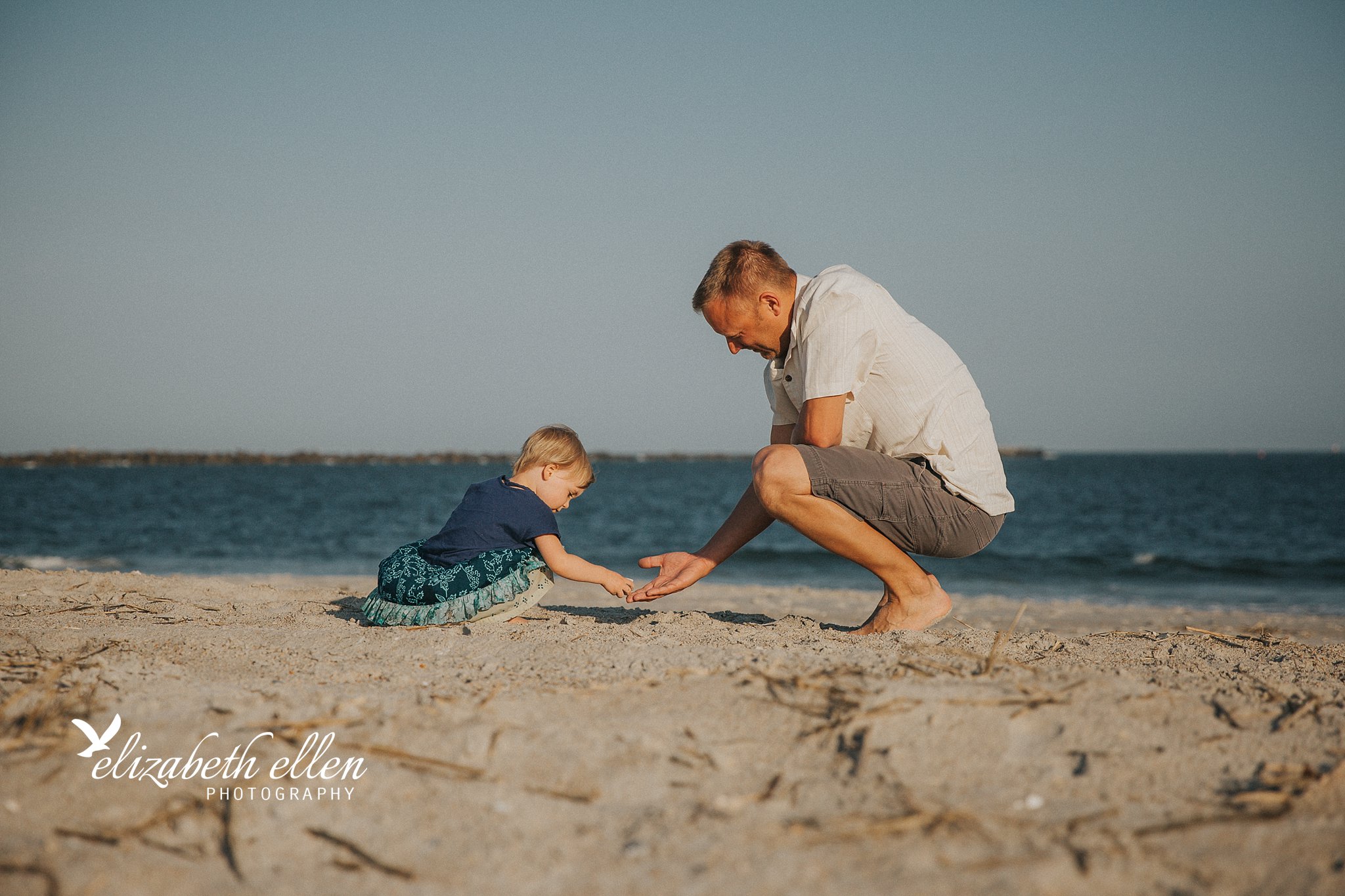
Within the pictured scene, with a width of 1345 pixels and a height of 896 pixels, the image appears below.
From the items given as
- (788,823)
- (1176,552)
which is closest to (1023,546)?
(1176,552)

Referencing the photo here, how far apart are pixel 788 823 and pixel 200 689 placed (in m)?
1.59

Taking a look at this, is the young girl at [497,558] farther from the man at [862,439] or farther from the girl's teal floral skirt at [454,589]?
the man at [862,439]

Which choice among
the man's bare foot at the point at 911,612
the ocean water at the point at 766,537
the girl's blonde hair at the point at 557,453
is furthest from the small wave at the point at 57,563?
the man's bare foot at the point at 911,612

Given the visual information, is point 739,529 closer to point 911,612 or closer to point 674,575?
point 674,575

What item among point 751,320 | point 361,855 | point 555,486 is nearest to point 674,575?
point 555,486

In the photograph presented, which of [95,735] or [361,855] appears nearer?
[361,855]

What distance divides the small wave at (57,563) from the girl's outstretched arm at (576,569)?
9.20 meters

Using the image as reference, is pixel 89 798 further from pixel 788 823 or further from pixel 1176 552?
pixel 1176 552

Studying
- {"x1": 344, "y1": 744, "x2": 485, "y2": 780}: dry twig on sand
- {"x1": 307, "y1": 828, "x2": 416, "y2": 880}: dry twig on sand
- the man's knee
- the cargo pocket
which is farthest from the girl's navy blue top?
{"x1": 307, "y1": 828, "x2": 416, "y2": 880}: dry twig on sand

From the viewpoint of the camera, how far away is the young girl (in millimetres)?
3361

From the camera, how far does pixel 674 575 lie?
3.21 meters

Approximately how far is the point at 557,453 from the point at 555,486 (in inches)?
5.8

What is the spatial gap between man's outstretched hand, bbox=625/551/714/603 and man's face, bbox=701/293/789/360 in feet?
2.87

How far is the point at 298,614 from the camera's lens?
12.1ft
